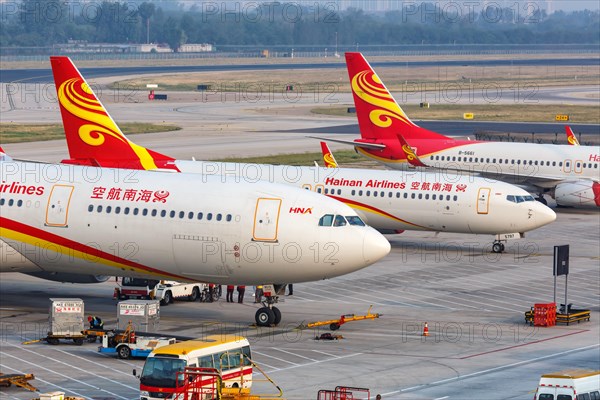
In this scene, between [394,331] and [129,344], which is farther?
[394,331]

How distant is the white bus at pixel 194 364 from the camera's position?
35.1 metres

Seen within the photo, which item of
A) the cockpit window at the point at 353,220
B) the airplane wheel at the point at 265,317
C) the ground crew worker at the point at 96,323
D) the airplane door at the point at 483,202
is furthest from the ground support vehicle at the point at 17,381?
the airplane door at the point at 483,202

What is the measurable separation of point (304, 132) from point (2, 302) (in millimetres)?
84334

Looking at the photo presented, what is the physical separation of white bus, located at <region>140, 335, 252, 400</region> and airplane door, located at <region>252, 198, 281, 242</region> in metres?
8.45

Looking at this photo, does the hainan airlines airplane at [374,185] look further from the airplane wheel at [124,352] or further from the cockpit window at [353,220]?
the airplane wheel at [124,352]

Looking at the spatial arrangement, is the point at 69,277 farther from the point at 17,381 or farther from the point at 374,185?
the point at 374,185

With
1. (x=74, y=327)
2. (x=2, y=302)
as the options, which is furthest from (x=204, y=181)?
(x=2, y=302)

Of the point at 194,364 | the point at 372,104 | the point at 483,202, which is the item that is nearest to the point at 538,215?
the point at 483,202

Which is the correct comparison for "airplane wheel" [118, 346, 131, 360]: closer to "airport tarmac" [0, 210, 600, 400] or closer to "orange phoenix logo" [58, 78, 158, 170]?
"airport tarmac" [0, 210, 600, 400]

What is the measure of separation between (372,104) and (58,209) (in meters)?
40.0

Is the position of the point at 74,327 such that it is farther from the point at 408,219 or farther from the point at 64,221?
the point at 408,219

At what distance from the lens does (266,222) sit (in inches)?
1829

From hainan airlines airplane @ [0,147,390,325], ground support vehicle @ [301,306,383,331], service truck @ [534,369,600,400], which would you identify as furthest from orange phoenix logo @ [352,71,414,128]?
service truck @ [534,369,600,400]

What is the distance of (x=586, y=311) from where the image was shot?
166ft
